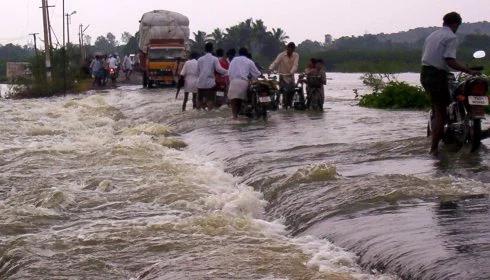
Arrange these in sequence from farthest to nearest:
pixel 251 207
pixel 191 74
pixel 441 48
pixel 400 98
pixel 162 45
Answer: pixel 162 45
pixel 400 98
pixel 191 74
pixel 441 48
pixel 251 207

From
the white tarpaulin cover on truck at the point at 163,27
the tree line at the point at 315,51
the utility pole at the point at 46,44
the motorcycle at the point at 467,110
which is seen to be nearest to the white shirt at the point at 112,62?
the white tarpaulin cover on truck at the point at 163,27

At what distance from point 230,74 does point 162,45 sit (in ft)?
72.5

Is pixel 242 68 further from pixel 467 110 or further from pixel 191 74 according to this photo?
pixel 467 110

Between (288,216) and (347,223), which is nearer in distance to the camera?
(347,223)

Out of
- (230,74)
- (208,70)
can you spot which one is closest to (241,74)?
(230,74)

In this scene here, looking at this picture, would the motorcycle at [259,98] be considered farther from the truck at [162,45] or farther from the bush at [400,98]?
the truck at [162,45]

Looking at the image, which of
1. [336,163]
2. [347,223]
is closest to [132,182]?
[336,163]

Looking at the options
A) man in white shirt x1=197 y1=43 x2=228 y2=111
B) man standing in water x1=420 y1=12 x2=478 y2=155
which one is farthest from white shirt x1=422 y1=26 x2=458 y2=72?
man in white shirt x1=197 y1=43 x2=228 y2=111

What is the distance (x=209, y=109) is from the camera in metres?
21.1

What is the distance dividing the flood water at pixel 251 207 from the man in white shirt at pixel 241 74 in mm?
1964

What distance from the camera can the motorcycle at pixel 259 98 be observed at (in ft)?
57.2

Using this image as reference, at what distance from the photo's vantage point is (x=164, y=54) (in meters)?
39.2

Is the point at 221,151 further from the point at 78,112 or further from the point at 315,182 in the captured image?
the point at 78,112

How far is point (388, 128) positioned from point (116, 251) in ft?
28.7
